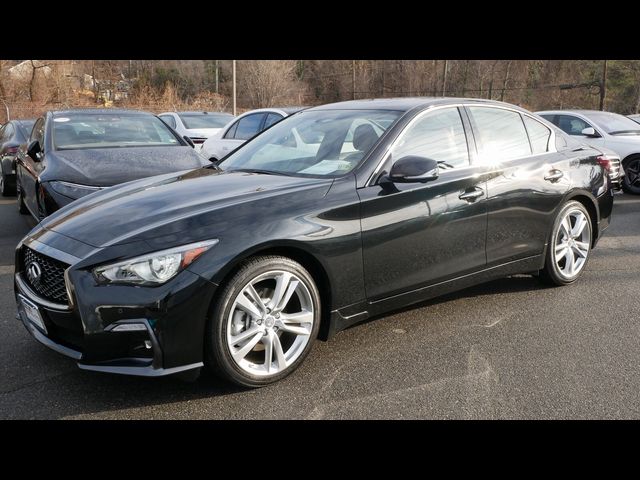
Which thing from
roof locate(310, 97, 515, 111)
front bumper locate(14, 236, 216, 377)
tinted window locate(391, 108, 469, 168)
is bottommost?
front bumper locate(14, 236, 216, 377)

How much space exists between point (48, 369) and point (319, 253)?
1.73m

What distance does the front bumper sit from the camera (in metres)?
2.72

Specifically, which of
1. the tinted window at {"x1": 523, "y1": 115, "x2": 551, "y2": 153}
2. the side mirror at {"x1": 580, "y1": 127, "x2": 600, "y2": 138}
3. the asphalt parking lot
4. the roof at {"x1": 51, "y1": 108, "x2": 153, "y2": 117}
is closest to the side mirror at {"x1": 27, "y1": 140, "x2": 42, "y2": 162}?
the roof at {"x1": 51, "y1": 108, "x2": 153, "y2": 117}

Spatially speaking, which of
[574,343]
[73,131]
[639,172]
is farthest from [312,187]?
[639,172]

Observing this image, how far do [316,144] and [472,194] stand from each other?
3.77 feet

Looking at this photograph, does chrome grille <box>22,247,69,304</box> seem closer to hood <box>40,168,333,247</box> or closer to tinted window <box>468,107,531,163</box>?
hood <box>40,168,333,247</box>

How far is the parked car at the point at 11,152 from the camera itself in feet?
31.9

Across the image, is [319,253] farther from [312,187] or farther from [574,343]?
[574,343]

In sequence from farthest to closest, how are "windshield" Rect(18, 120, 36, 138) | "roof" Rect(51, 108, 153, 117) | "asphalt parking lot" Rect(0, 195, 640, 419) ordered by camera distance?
"windshield" Rect(18, 120, 36, 138), "roof" Rect(51, 108, 153, 117), "asphalt parking lot" Rect(0, 195, 640, 419)

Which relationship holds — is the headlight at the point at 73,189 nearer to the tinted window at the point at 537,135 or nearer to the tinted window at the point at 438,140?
the tinted window at the point at 438,140

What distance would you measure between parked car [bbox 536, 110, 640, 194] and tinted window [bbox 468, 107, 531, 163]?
6526mm

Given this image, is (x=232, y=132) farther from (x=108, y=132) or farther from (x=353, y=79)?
(x=353, y=79)

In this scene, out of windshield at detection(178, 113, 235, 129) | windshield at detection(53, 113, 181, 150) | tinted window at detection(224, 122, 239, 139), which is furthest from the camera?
windshield at detection(178, 113, 235, 129)

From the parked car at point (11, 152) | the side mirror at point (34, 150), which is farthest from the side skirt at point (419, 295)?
the parked car at point (11, 152)
